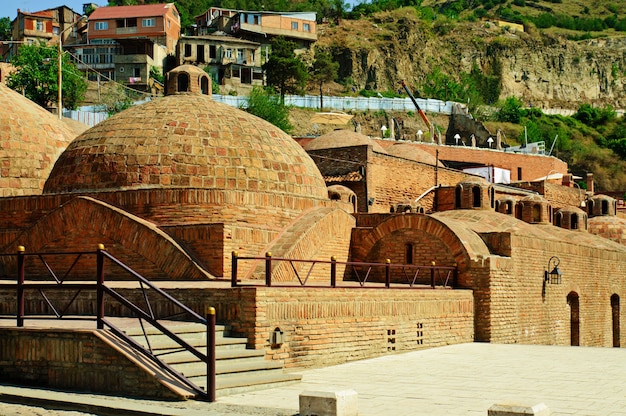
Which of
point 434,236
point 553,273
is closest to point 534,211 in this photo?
point 553,273

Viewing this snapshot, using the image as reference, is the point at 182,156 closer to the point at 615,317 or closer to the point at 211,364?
the point at 211,364

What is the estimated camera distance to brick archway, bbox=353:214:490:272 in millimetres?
17734

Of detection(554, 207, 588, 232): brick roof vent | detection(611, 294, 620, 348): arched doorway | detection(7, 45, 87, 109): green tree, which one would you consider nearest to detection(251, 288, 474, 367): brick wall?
detection(611, 294, 620, 348): arched doorway

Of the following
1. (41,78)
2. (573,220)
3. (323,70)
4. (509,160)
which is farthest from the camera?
(323,70)

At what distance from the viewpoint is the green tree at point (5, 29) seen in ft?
275

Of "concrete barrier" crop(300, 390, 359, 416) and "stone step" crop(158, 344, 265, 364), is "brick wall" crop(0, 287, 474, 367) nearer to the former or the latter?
"stone step" crop(158, 344, 265, 364)

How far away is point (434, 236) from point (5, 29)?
78826 millimetres

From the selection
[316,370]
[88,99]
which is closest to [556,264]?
[316,370]

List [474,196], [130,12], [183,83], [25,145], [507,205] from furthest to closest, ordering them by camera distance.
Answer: [130,12]
[507,205]
[474,196]
[25,145]
[183,83]

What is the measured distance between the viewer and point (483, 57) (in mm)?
102000

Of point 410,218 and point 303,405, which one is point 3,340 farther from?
point 410,218

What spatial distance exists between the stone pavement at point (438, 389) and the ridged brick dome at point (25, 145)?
10.3 metres

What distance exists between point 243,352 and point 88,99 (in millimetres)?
52775

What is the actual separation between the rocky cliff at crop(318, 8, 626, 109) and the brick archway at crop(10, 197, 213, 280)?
231ft
